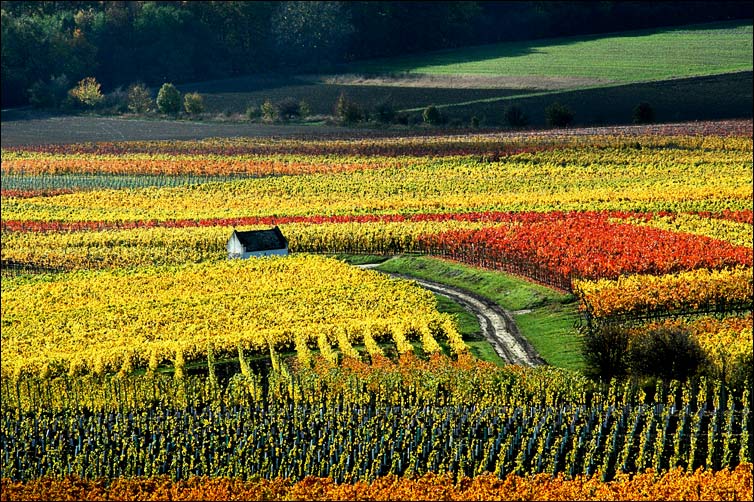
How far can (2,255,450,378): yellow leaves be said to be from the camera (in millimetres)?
59156

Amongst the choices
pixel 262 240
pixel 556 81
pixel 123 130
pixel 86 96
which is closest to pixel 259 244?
pixel 262 240

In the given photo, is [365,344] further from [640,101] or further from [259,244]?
[640,101]

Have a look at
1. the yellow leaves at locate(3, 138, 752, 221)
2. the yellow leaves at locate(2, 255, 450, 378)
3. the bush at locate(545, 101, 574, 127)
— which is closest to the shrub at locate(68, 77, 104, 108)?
the yellow leaves at locate(3, 138, 752, 221)

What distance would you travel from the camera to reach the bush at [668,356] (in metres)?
52.7

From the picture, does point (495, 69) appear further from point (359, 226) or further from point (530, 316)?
point (530, 316)

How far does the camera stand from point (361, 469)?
45781 millimetres

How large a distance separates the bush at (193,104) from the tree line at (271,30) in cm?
1551

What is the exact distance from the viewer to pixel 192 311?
2628 inches

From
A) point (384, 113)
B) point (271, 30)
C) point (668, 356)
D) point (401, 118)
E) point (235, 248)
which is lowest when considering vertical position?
point (668, 356)

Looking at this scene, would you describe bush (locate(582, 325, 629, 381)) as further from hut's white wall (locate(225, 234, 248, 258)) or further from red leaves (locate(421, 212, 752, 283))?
hut's white wall (locate(225, 234, 248, 258))

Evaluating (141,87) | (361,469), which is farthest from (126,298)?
(141,87)

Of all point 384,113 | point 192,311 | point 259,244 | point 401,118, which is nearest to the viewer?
point 192,311

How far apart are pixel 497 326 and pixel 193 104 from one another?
106948mm

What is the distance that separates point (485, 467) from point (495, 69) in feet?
429
